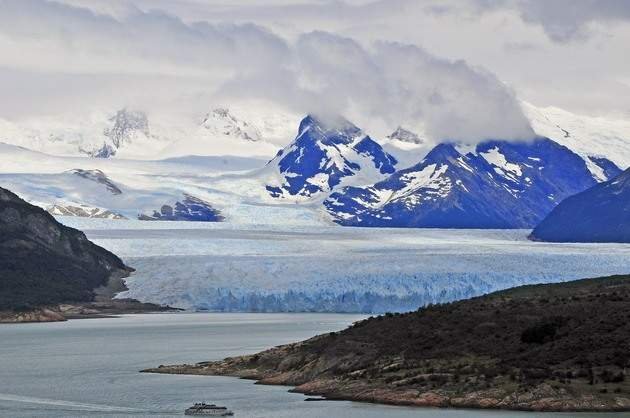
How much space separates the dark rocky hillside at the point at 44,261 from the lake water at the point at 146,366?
55.1 ft

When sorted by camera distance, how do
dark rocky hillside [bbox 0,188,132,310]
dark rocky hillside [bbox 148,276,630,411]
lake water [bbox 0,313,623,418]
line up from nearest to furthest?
dark rocky hillside [bbox 148,276,630,411] → lake water [bbox 0,313,623,418] → dark rocky hillside [bbox 0,188,132,310]

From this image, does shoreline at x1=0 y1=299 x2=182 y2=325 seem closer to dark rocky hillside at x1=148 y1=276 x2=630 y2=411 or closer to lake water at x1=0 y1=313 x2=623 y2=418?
lake water at x1=0 y1=313 x2=623 y2=418

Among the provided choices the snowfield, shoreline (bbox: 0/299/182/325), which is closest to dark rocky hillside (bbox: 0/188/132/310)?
shoreline (bbox: 0/299/182/325)

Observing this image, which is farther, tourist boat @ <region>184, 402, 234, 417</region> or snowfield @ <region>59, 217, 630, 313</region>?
snowfield @ <region>59, 217, 630, 313</region>

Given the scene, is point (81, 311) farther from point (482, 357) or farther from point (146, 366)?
point (482, 357)

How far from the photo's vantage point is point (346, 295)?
14038cm

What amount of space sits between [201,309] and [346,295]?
57.1ft

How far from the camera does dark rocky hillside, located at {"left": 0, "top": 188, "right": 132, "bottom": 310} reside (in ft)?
540

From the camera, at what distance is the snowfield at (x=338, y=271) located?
456ft

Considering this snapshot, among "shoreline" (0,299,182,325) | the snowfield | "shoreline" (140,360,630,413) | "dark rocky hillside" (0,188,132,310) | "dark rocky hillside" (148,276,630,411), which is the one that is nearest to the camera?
"shoreline" (140,360,630,413)

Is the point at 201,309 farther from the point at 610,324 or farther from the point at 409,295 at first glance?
the point at 610,324

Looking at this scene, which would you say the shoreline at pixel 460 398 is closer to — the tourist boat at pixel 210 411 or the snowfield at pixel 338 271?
the tourist boat at pixel 210 411

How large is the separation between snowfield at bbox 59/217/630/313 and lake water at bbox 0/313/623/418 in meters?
2.33

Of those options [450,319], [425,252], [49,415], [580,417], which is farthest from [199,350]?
[425,252]
